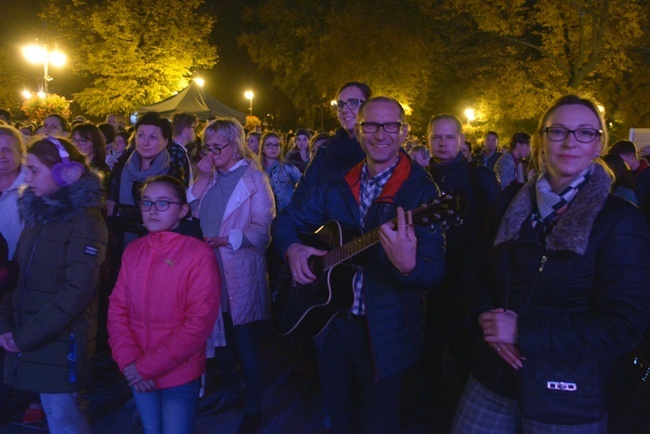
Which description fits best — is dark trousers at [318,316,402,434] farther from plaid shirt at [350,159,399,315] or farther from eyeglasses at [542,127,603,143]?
eyeglasses at [542,127,603,143]

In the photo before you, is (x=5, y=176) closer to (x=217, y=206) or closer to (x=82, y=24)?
(x=217, y=206)

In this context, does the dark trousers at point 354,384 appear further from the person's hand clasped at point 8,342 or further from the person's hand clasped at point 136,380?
the person's hand clasped at point 8,342

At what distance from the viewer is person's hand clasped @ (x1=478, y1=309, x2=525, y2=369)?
2.26m

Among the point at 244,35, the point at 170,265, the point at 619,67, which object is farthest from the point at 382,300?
the point at 244,35

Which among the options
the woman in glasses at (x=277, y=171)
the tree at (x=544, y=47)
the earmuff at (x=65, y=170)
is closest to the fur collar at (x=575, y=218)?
the earmuff at (x=65, y=170)

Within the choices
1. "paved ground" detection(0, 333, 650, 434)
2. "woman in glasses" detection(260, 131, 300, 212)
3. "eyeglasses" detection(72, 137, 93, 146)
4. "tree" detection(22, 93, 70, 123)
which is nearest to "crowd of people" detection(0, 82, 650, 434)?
"paved ground" detection(0, 333, 650, 434)

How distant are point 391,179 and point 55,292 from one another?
6.82 feet

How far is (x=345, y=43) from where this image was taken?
1095 inches

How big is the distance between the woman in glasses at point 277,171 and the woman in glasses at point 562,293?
521 cm

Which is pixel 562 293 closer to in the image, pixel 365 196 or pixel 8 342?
pixel 365 196

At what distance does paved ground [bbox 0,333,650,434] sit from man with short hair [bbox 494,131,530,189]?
4.18 metres

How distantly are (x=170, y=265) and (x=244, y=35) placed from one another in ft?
122

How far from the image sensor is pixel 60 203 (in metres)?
3.14

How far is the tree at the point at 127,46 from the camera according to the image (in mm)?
27344
